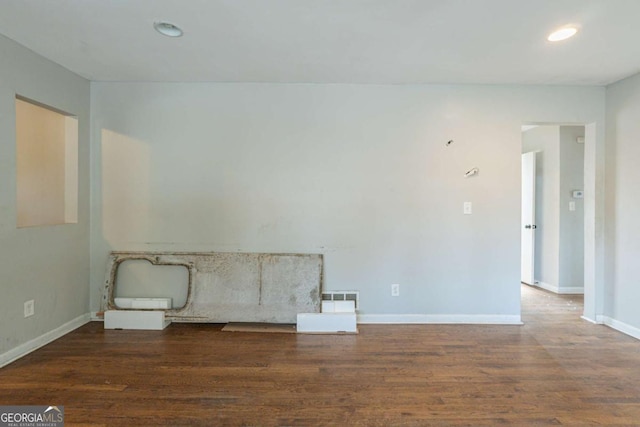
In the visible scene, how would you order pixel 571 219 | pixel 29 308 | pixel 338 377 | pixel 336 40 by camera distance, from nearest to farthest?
pixel 338 377, pixel 336 40, pixel 29 308, pixel 571 219

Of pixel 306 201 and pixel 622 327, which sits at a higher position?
pixel 306 201

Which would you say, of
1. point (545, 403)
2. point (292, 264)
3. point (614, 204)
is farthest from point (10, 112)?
point (614, 204)

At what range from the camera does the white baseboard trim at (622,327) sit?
3264 millimetres

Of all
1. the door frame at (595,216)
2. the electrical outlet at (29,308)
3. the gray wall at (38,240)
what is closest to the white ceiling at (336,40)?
the gray wall at (38,240)

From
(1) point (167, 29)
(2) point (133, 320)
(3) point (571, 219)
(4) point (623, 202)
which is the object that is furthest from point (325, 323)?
(3) point (571, 219)

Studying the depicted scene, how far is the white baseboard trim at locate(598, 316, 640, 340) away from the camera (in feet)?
10.7

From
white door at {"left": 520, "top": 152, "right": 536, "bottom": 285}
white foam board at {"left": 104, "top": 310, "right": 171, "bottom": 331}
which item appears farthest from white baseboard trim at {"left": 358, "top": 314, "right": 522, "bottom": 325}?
white door at {"left": 520, "top": 152, "right": 536, "bottom": 285}

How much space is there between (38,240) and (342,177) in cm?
273

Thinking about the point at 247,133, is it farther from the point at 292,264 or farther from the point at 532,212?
the point at 532,212

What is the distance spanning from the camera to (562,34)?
2.51m

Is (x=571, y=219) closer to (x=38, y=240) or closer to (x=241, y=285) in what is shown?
(x=241, y=285)

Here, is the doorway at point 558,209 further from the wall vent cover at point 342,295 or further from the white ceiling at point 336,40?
the wall vent cover at point 342,295

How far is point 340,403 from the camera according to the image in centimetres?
214

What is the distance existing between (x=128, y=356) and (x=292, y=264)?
158 cm
